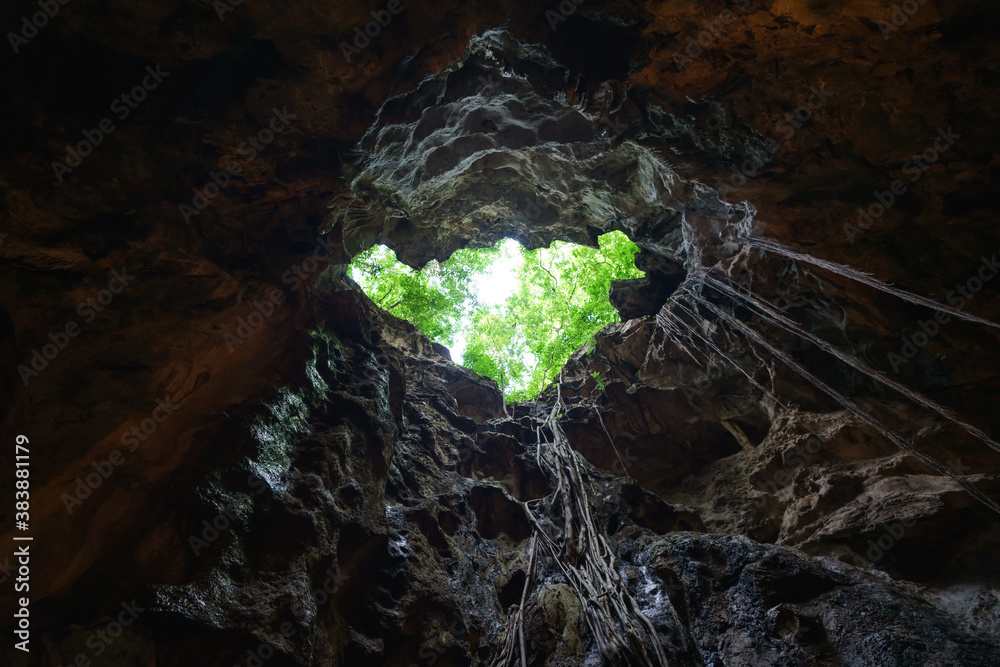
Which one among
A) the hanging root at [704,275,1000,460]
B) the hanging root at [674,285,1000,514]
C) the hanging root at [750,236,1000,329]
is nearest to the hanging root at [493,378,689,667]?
the hanging root at [674,285,1000,514]

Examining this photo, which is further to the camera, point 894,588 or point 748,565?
point 748,565

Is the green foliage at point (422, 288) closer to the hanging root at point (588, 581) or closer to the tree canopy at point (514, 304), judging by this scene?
the tree canopy at point (514, 304)

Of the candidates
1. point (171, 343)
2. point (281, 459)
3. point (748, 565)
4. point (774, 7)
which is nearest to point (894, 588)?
point (748, 565)

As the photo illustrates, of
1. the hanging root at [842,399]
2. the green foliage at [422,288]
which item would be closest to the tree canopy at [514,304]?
the green foliage at [422,288]

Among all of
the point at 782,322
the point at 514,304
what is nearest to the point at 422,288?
the point at 514,304

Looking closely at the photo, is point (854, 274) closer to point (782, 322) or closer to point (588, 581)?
point (782, 322)

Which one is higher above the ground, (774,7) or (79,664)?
(774,7)

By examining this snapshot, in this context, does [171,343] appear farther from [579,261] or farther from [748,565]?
[579,261]

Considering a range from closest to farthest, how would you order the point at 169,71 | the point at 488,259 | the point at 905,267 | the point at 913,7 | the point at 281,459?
the point at 913,7, the point at 169,71, the point at 281,459, the point at 905,267, the point at 488,259
